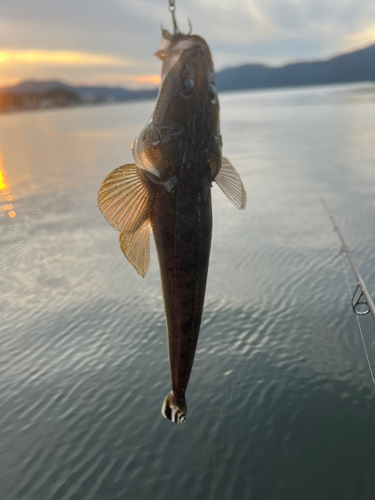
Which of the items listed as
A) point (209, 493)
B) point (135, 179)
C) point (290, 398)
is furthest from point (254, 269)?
point (135, 179)

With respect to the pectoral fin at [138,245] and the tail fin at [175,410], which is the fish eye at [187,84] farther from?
the tail fin at [175,410]

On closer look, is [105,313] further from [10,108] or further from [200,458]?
[10,108]

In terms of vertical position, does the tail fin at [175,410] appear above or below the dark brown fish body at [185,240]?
below

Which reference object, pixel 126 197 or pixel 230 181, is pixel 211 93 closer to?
pixel 230 181

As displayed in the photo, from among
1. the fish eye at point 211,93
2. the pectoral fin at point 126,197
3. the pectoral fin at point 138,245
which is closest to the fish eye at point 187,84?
the fish eye at point 211,93

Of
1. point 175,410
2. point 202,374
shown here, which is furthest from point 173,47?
point 202,374

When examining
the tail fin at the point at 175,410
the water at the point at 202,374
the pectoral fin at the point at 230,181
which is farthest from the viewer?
the water at the point at 202,374
